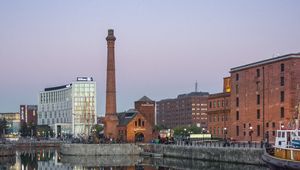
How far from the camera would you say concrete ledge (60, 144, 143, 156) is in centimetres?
12275

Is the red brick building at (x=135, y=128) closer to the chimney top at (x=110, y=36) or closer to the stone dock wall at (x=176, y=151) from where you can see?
the stone dock wall at (x=176, y=151)

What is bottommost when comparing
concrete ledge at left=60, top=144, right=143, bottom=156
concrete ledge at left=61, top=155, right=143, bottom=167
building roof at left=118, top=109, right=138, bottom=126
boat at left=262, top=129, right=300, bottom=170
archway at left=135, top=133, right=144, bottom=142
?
concrete ledge at left=61, top=155, right=143, bottom=167

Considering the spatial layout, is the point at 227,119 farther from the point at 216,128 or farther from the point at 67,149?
the point at 67,149

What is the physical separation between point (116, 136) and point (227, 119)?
2743cm

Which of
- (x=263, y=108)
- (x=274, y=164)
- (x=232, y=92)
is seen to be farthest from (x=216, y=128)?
(x=274, y=164)

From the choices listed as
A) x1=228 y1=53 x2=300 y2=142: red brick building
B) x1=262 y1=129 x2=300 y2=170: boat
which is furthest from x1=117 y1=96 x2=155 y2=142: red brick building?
x1=262 y1=129 x2=300 y2=170: boat

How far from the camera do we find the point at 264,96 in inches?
4272

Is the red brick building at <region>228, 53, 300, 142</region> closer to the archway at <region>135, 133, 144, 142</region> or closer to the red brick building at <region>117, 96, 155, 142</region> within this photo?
the red brick building at <region>117, 96, 155, 142</region>

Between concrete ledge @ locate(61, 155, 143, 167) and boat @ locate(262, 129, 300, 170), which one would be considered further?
concrete ledge @ locate(61, 155, 143, 167)

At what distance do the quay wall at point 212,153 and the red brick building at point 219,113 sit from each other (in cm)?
1791

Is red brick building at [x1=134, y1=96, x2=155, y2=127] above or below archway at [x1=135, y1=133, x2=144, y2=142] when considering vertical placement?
above

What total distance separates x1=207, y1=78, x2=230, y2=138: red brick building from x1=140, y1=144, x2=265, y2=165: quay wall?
58.8ft

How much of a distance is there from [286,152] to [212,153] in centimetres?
3548

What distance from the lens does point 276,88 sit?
10525 centimetres
